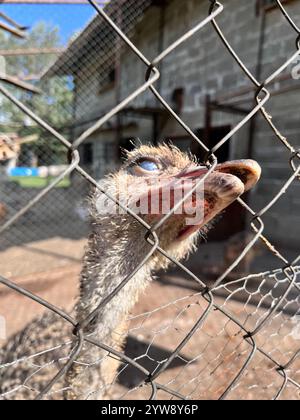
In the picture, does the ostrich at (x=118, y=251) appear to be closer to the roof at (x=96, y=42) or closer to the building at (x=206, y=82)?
the building at (x=206, y=82)

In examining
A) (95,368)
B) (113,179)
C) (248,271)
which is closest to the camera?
(95,368)

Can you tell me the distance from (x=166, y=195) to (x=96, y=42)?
18.9ft

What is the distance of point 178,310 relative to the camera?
390cm

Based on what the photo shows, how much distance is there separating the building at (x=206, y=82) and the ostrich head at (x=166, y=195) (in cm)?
235

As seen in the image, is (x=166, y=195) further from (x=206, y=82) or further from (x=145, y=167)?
(x=206, y=82)

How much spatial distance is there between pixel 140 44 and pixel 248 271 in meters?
6.41

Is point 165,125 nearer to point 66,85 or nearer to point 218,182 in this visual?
point 66,85

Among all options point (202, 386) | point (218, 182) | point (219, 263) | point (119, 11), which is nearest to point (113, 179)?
point (218, 182)

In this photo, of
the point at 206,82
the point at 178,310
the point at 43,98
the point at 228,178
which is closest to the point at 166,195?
the point at 228,178

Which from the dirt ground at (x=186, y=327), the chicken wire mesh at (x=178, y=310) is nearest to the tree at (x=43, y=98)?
the chicken wire mesh at (x=178, y=310)

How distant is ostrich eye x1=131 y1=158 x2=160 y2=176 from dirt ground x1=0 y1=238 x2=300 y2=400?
63 cm

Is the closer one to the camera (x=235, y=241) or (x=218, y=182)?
(x=218, y=182)

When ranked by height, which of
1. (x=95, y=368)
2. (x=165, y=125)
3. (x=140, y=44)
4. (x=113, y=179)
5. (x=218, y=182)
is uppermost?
(x=140, y=44)
